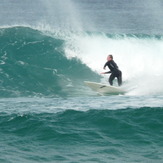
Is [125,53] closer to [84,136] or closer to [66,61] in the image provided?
[66,61]

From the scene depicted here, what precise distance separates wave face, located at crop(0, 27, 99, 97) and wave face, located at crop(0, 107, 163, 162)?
244 inches

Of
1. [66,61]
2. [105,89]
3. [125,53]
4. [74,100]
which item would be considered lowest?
[74,100]

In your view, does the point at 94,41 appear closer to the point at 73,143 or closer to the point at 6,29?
the point at 6,29

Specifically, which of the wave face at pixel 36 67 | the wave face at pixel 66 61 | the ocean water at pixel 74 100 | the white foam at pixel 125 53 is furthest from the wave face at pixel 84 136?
the white foam at pixel 125 53

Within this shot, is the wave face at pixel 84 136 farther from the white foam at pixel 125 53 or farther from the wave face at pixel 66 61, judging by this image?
the white foam at pixel 125 53

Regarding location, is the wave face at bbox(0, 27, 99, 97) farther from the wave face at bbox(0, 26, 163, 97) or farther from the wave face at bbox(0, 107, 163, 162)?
the wave face at bbox(0, 107, 163, 162)

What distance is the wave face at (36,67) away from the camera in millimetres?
23016

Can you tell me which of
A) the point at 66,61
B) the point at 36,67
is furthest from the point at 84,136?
the point at 66,61

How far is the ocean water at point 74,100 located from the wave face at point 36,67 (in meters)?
0.04

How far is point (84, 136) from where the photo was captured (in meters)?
14.6

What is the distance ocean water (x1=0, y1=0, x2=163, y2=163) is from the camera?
13.7 meters

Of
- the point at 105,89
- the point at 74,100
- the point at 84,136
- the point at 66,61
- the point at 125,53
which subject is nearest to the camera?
the point at 84,136

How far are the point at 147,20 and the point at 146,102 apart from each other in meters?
60.8

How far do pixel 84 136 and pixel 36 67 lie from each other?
470 inches
